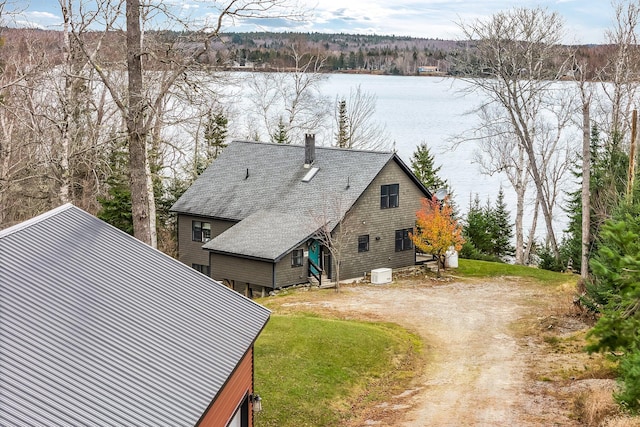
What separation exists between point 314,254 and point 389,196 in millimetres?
5519

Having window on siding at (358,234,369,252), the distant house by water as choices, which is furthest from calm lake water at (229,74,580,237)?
window on siding at (358,234,369,252)

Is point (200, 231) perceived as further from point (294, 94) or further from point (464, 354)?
point (294, 94)

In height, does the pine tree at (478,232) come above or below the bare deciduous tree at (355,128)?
below

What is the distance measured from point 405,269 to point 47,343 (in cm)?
3120

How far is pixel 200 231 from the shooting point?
1629 inches

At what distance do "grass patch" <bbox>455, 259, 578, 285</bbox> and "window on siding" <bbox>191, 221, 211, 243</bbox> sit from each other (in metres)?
14.4

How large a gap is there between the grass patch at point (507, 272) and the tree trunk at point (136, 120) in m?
22.9

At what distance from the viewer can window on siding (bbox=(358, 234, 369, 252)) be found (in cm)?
3725

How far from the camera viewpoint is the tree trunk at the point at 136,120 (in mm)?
20359

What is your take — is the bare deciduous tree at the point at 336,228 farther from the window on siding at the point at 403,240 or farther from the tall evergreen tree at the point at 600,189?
the tall evergreen tree at the point at 600,189

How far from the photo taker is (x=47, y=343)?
8.98 metres

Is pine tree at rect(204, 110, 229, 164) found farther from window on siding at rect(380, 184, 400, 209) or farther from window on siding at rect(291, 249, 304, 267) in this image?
window on siding at rect(291, 249, 304, 267)

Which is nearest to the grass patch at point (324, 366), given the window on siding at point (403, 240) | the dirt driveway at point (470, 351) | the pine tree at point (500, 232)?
the dirt driveway at point (470, 351)

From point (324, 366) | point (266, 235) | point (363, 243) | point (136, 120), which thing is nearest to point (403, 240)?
point (363, 243)
